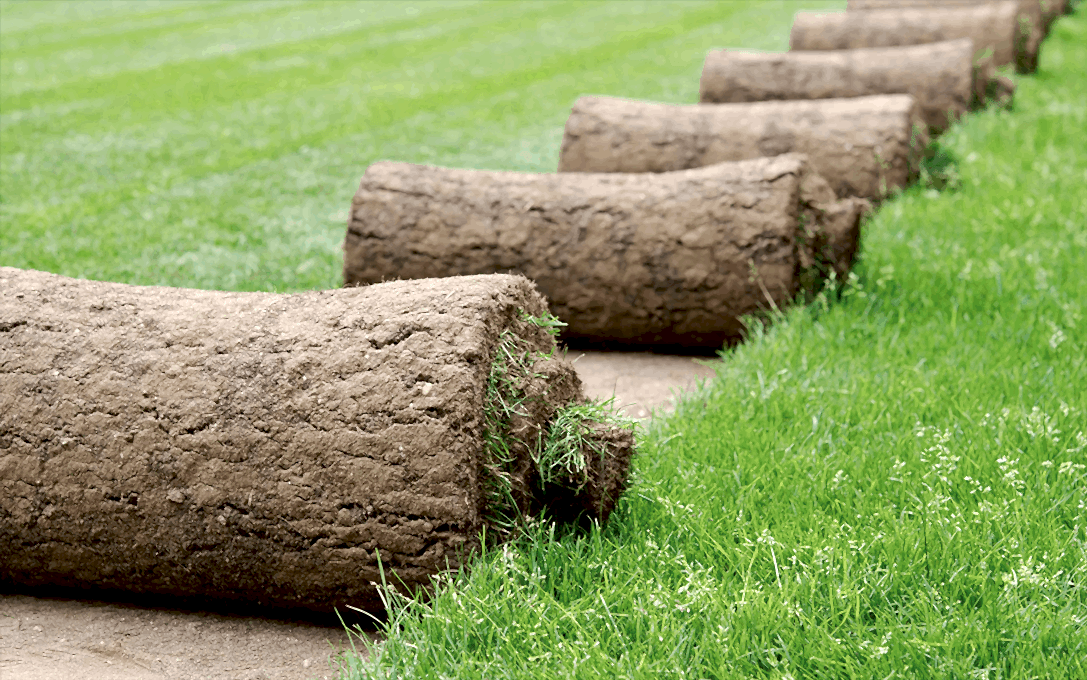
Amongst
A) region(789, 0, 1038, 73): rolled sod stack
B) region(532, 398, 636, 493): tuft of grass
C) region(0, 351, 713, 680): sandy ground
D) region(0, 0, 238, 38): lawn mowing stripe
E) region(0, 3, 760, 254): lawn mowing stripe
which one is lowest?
region(0, 351, 713, 680): sandy ground

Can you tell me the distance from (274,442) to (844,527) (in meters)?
1.63

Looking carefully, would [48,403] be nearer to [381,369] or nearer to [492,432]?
[381,369]

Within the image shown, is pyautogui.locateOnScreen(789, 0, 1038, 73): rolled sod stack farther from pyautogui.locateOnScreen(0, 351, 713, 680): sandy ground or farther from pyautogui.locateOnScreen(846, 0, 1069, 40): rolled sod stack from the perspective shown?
pyautogui.locateOnScreen(0, 351, 713, 680): sandy ground

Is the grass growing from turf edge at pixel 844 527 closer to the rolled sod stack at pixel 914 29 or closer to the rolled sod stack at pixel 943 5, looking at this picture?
the rolled sod stack at pixel 914 29

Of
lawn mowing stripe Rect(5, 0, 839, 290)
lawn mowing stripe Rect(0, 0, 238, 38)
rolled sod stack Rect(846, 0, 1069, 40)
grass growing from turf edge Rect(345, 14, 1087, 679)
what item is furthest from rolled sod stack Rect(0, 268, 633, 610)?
lawn mowing stripe Rect(0, 0, 238, 38)

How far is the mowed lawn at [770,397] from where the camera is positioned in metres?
2.62

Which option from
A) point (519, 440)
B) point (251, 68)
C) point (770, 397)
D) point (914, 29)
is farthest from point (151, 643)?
point (251, 68)

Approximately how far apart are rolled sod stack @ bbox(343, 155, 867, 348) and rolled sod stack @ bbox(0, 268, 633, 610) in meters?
1.86

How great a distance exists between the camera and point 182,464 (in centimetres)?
288

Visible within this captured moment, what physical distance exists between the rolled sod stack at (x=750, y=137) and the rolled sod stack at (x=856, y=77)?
5.10ft

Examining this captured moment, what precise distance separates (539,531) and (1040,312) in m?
2.95

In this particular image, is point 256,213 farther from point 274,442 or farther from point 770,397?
point 274,442

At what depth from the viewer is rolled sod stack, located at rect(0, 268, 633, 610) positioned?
9.21 feet

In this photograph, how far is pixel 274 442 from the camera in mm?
2857
